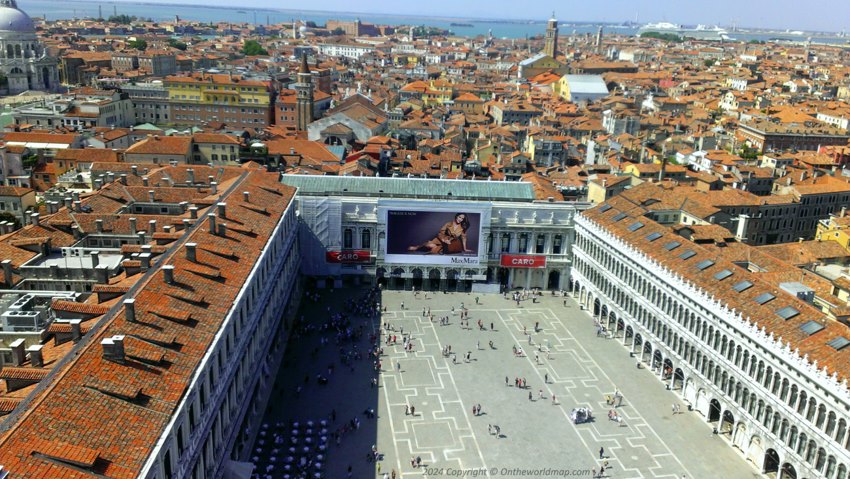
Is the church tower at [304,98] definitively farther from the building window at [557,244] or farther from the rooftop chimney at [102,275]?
the rooftop chimney at [102,275]

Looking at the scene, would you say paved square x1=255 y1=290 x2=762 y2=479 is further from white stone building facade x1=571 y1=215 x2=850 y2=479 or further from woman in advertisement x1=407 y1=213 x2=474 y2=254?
woman in advertisement x1=407 y1=213 x2=474 y2=254

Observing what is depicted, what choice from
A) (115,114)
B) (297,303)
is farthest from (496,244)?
(115,114)

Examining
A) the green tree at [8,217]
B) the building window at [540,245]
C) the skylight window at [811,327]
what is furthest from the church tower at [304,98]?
the skylight window at [811,327]

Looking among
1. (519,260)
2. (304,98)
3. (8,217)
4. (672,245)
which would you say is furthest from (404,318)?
(304,98)

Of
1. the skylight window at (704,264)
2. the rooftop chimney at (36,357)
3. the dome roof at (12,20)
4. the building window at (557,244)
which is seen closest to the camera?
the rooftop chimney at (36,357)

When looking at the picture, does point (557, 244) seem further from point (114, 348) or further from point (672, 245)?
point (114, 348)

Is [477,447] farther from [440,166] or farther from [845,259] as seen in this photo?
[440,166]
